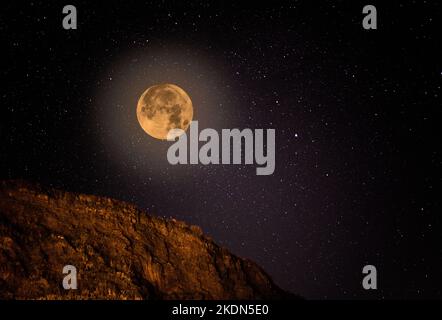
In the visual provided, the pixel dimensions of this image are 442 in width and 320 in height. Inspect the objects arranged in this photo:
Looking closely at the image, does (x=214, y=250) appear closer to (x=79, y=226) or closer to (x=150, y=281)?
(x=150, y=281)

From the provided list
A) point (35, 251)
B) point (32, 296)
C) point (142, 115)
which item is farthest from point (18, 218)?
point (142, 115)

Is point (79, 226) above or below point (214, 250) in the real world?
above

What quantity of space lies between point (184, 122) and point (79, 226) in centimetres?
835

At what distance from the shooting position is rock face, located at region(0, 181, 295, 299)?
15703 millimetres

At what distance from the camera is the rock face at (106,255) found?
51.5 feet

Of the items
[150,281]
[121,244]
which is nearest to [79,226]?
[121,244]

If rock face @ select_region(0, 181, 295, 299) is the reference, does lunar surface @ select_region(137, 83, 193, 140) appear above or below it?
above

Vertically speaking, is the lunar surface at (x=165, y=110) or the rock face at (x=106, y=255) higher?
the lunar surface at (x=165, y=110)

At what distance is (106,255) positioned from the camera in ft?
60.7
